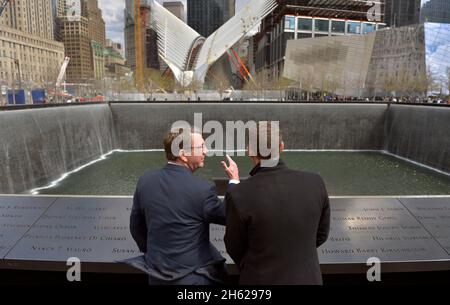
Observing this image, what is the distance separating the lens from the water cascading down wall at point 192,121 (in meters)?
Result: 9.72

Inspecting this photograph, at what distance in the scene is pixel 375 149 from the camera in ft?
52.5

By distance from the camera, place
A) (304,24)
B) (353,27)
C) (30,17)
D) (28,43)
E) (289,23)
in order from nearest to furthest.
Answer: (28,43) < (289,23) < (304,24) < (353,27) < (30,17)

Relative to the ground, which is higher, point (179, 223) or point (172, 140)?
point (172, 140)

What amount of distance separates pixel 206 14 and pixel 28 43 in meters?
71.8

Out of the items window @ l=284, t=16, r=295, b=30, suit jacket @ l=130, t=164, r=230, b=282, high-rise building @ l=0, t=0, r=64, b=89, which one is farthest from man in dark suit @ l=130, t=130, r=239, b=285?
window @ l=284, t=16, r=295, b=30

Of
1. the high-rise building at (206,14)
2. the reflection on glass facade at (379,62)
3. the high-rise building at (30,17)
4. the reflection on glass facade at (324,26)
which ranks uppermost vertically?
the high-rise building at (206,14)

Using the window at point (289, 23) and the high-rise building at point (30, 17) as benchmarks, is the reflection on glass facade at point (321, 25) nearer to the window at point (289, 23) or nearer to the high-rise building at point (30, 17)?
the window at point (289, 23)

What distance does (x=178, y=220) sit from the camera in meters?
1.76

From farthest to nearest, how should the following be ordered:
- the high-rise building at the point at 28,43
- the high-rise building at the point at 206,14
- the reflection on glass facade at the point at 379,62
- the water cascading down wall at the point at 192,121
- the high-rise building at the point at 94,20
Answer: the high-rise building at the point at 206,14 < the high-rise building at the point at 94,20 < the high-rise building at the point at 28,43 < the reflection on glass facade at the point at 379,62 < the water cascading down wall at the point at 192,121

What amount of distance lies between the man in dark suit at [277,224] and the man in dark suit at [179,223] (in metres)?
0.17

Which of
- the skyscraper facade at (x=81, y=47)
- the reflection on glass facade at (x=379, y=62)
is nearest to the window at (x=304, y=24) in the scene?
the reflection on glass facade at (x=379, y=62)

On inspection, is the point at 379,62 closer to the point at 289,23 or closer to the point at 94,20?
the point at 289,23

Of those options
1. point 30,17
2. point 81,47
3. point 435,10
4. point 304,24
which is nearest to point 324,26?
point 304,24

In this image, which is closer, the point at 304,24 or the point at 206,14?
the point at 304,24
